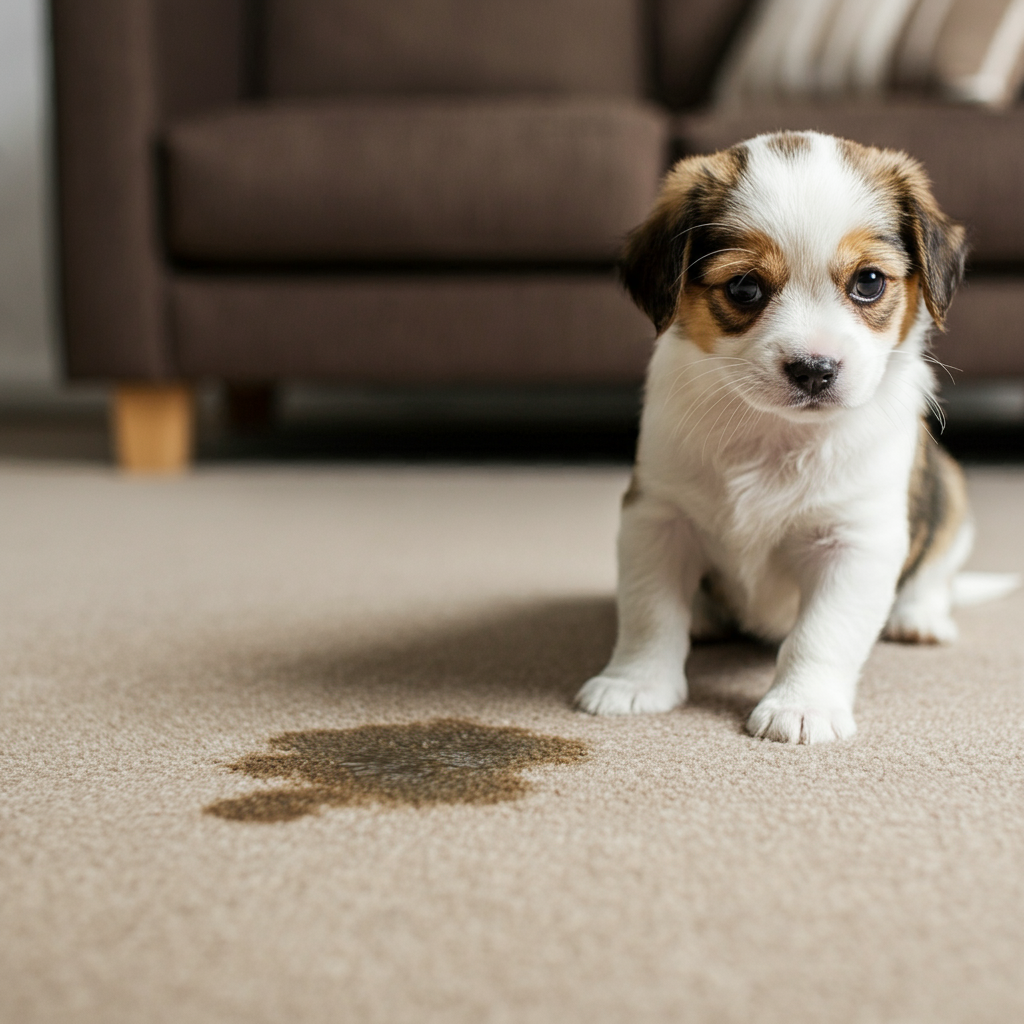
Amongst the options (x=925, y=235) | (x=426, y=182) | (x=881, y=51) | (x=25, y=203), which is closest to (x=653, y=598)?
(x=925, y=235)

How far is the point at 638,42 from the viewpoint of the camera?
352 cm

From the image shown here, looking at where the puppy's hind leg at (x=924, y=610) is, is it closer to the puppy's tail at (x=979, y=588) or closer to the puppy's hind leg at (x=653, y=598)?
the puppy's tail at (x=979, y=588)

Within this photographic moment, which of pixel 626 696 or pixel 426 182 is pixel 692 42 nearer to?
pixel 426 182

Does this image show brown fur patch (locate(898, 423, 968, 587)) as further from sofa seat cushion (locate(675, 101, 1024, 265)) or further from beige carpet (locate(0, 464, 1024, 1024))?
sofa seat cushion (locate(675, 101, 1024, 265))

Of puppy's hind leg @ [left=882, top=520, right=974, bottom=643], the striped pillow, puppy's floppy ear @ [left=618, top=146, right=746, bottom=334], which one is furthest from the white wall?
puppy's hind leg @ [left=882, top=520, right=974, bottom=643]

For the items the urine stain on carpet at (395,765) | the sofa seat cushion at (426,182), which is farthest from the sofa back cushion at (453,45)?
the urine stain on carpet at (395,765)

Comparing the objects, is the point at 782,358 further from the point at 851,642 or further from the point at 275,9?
the point at 275,9

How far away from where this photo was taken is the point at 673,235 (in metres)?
1.16

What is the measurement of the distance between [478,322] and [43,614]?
1.40 metres

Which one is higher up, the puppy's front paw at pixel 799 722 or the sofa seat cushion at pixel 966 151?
the sofa seat cushion at pixel 966 151

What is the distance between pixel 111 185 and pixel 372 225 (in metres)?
0.64

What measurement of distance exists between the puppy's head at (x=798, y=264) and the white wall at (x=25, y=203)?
12.3 ft

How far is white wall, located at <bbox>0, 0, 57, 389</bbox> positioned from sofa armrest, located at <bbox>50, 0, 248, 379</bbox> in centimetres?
170

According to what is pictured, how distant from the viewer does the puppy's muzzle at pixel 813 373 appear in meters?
1.05
